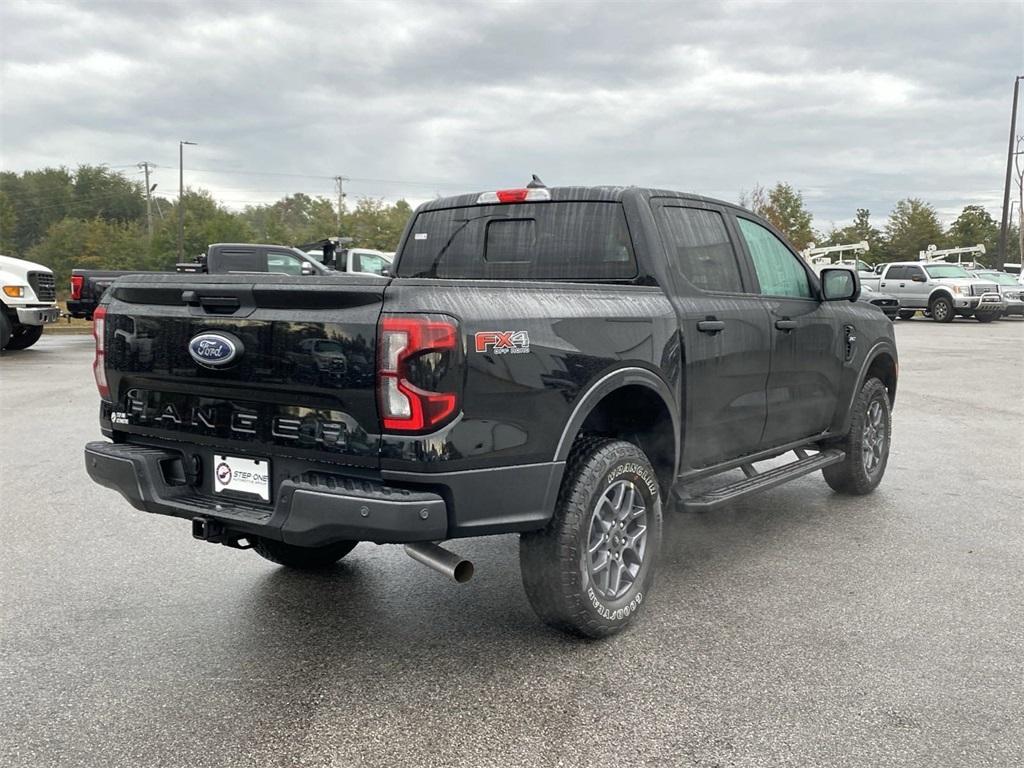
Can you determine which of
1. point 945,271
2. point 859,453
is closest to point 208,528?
point 859,453

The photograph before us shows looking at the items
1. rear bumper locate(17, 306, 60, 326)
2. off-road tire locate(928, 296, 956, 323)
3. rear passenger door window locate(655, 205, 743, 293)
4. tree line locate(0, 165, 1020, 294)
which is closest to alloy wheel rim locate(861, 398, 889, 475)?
rear passenger door window locate(655, 205, 743, 293)

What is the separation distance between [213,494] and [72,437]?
552cm

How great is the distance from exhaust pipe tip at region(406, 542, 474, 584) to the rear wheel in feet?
97.0

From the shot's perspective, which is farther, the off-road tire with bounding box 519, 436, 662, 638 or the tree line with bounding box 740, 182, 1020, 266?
the tree line with bounding box 740, 182, 1020, 266

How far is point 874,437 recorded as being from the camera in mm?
6516

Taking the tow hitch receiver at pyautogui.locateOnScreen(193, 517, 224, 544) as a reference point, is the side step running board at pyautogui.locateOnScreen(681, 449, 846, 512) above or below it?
below

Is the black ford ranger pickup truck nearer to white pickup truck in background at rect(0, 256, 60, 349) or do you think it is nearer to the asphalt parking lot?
the asphalt parking lot

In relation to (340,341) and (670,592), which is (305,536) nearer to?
(340,341)

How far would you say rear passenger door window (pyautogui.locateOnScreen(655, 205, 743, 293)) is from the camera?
4.55m

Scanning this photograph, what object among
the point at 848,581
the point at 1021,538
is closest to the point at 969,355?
the point at 1021,538

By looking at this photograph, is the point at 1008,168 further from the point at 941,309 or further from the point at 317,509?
the point at 317,509

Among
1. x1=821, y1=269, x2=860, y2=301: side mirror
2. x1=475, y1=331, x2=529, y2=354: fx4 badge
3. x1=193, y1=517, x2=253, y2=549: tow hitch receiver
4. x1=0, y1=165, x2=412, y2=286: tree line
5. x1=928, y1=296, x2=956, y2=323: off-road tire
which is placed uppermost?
x1=0, y1=165, x2=412, y2=286: tree line

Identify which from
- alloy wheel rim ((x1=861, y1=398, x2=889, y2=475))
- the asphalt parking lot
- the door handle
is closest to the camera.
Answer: the asphalt parking lot

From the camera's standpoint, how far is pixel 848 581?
4.64 metres
